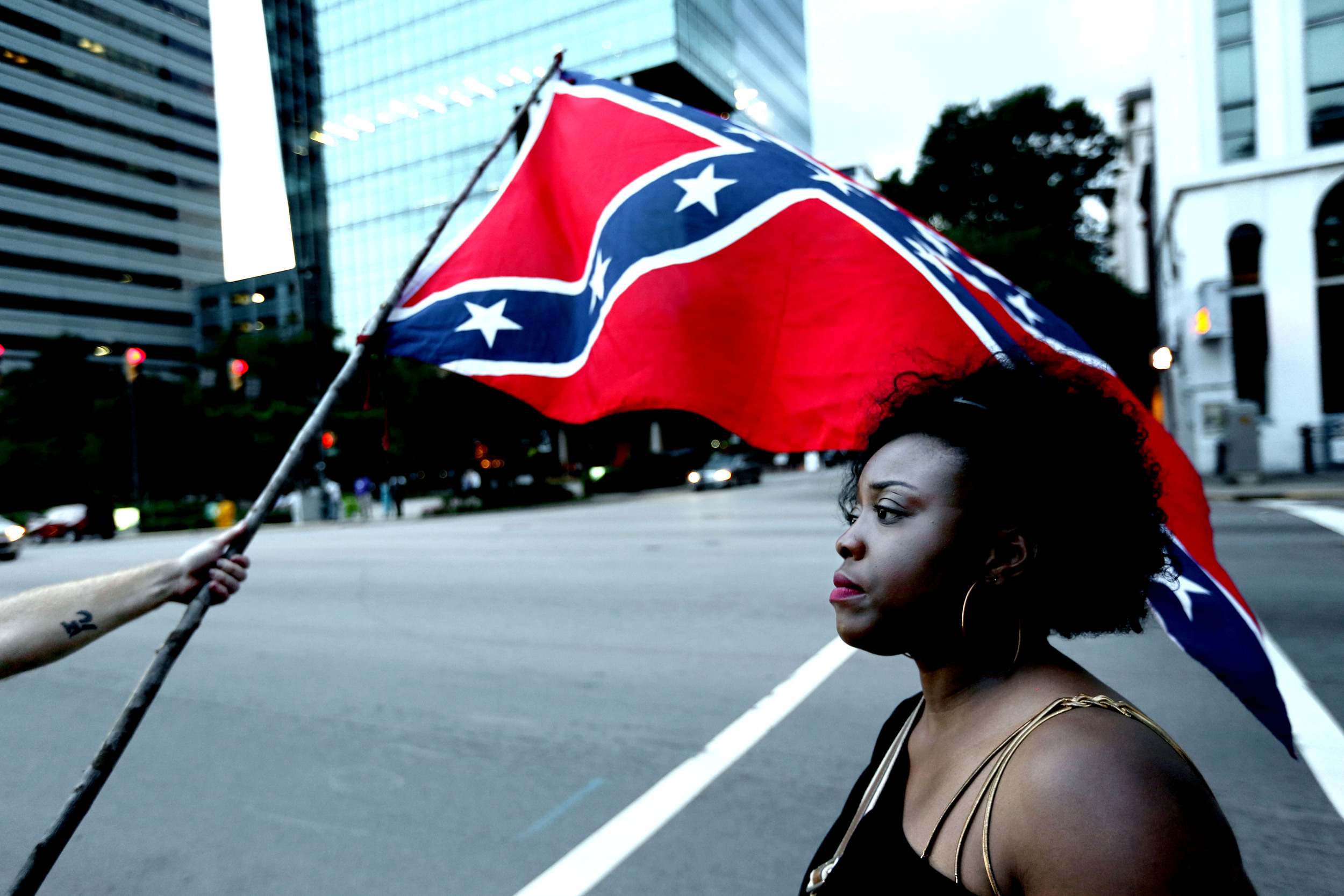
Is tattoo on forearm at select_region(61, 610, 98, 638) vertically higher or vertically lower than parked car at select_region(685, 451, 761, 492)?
higher

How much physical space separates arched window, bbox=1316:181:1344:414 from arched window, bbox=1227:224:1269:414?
52.0 inches

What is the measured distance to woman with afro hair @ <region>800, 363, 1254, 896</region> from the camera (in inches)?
47.6

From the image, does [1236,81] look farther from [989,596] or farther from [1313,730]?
[989,596]

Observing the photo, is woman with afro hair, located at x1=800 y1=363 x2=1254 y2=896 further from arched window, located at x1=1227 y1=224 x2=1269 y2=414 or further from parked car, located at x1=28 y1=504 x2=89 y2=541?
parked car, located at x1=28 y1=504 x2=89 y2=541

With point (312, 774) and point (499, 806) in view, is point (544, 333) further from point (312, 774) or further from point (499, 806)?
point (312, 774)

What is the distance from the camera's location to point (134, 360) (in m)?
6.23

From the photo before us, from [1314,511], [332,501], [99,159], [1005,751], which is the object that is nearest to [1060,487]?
[1005,751]

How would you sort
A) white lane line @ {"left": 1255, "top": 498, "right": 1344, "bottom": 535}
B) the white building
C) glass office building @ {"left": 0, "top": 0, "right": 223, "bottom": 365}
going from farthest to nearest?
the white building < white lane line @ {"left": 1255, "top": 498, "right": 1344, "bottom": 535} < glass office building @ {"left": 0, "top": 0, "right": 223, "bottom": 365}

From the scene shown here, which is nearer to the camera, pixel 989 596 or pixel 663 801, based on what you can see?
pixel 989 596

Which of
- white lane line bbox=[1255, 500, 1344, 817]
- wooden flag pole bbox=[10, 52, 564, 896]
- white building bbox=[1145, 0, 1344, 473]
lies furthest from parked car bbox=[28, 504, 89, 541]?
white building bbox=[1145, 0, 1344, 473]

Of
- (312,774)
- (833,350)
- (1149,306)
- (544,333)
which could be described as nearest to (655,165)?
(544,333)

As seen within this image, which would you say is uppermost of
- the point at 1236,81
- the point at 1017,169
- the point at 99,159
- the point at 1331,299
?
the point at 1017,169

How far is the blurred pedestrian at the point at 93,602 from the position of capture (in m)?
2.12

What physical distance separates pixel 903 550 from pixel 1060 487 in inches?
9.9
